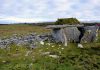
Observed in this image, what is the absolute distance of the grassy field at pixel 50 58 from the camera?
1535cm

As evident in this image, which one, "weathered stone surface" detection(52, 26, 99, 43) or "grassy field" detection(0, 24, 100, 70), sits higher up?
"weathered stone surface" detection(52, 26, 99, 43)

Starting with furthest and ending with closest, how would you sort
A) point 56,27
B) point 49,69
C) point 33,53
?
point 56,27 < point 33,53 < point 49,69

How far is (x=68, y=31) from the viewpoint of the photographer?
25.9m

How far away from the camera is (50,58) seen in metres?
17.6

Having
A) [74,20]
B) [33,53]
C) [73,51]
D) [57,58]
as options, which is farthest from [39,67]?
[74,20]

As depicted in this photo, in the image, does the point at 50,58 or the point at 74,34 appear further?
the point at 74,34

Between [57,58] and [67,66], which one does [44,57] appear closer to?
[57,58]

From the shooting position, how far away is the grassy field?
15.3 m

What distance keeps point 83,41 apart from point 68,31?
6.41 feet

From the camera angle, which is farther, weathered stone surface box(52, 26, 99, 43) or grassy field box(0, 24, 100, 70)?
weathered stone surface box(52, 26, 99, 43)

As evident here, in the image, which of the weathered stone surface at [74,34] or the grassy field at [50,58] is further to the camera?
the weathered stone surface at [74,34]

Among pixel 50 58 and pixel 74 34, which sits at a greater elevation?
pixel 74 34

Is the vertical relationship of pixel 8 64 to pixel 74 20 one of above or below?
below

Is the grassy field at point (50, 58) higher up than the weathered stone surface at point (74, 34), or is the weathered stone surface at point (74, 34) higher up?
the weathered stone surface at point (74, 34)
